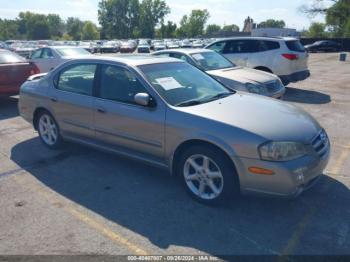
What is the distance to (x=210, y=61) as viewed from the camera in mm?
8711

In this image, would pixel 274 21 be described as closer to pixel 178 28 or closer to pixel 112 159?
pixel 178 28

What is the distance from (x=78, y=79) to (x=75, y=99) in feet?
1.06

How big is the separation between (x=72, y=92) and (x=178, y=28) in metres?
115

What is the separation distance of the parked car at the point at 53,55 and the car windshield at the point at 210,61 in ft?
16.6

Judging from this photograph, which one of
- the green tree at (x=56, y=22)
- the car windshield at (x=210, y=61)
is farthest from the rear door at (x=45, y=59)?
the green tree at (x=56, y=22)

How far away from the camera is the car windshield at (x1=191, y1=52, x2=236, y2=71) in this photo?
8.48 m

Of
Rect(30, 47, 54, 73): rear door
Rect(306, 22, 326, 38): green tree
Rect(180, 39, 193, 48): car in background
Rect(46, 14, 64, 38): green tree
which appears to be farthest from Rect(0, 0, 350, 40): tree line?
Rect(30, 47, 54, 73): rear door

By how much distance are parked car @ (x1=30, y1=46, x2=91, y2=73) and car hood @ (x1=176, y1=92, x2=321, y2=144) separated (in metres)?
9.02

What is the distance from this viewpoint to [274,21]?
138 meters

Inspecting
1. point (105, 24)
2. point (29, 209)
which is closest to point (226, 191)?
point (29, 209)

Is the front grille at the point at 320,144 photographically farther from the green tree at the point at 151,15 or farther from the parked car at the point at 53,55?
the green tree at the point at 151,15

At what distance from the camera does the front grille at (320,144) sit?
12.3 ft

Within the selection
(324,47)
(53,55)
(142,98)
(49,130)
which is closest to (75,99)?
(49,130)

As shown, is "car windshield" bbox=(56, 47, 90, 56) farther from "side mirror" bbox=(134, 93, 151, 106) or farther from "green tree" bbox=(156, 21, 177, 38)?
"green tree" bbox=(156, 21, 177, 38)
